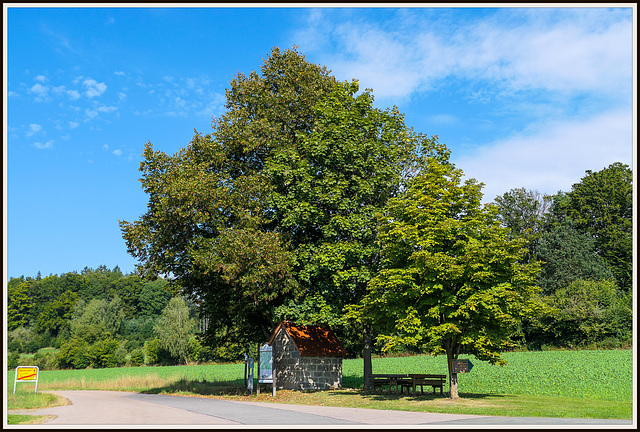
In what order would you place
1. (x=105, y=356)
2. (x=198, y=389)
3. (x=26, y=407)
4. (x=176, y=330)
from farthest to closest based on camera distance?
(x=105, y=356) < (x=176, y=330) < (x=198, y=389) < (x=26, y=407)

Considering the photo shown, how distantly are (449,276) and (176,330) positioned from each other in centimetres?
5200

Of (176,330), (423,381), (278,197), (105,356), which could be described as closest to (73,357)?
(105,356)

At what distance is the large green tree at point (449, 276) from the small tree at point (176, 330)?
154 feet

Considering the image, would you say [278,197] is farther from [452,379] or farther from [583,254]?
[583,254]

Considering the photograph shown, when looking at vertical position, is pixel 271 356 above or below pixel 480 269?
below

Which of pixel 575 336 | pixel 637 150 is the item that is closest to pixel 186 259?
pixel 637 150

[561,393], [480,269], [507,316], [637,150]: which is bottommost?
[561,393]

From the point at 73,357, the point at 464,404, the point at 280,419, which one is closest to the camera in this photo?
the point at 280,419

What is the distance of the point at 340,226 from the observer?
24.2 m

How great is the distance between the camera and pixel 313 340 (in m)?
26.3

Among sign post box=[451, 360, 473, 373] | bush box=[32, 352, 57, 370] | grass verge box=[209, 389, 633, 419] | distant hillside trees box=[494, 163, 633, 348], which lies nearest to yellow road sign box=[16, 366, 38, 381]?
grass verge box=[209, 389, 633, 419]

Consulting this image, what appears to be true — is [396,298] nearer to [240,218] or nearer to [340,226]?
[340,226]

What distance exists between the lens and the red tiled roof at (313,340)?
83.8 feet

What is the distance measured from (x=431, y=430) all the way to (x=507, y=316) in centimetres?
952
